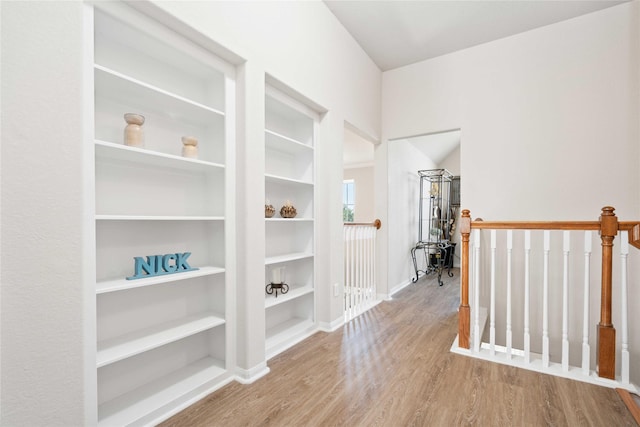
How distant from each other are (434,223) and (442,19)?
4.36 metres

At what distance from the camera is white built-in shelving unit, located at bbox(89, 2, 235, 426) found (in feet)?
4.88

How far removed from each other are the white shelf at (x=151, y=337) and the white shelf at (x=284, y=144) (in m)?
1.40

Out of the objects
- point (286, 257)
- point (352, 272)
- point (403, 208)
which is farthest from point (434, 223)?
point (286, 257)

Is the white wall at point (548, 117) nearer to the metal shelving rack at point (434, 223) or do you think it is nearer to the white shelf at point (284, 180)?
the white shelf at point (284, 180)

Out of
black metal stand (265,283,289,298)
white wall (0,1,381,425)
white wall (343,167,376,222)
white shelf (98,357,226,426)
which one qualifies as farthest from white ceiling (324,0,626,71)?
white wall (343,167,376,222)

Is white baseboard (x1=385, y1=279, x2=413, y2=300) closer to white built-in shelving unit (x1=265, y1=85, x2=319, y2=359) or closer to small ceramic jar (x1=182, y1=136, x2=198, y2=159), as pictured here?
white built-in shelving unit (x1=265, y1=85, x2=319, y2=359)

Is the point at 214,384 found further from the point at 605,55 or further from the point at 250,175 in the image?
the point at 605,55

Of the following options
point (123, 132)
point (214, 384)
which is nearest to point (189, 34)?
Result: point (123, 132)

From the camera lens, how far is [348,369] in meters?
2.06

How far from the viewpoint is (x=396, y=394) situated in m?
1.77

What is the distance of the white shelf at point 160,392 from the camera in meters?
1.43

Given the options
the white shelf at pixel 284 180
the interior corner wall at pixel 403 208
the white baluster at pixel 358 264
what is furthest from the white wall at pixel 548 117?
the white shelf at pixel 284 180

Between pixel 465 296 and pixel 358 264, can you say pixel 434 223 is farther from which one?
pixel 465 296

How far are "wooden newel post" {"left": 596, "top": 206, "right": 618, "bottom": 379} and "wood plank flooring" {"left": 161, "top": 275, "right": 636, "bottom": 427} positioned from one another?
176mm
